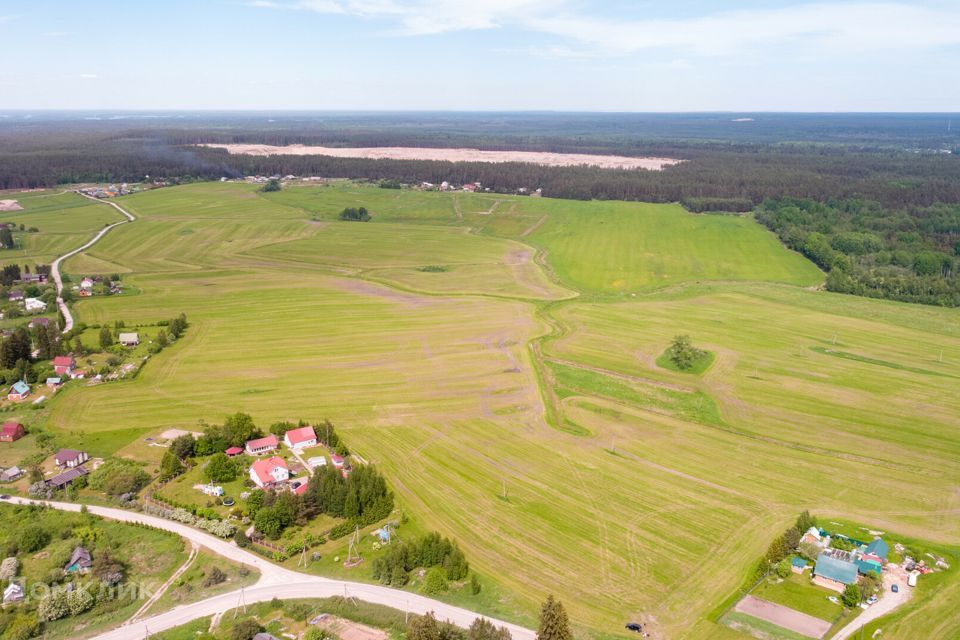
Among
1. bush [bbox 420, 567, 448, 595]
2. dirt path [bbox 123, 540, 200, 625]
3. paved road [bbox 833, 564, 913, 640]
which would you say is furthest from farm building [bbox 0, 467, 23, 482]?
paved road [bbox 833, 564, 913, 640]

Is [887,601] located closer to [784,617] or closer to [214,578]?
[784,617]

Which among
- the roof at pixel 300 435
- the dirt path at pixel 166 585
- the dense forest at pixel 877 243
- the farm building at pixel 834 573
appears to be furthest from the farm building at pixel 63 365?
the dense forest at pixel 877 243

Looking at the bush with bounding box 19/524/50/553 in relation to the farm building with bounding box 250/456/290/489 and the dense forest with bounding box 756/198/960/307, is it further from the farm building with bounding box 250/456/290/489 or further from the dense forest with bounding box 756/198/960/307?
the dense forest with bounding box 756/198/960/307

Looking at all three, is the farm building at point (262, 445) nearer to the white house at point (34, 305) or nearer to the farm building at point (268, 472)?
the farm building at point (268, 472)

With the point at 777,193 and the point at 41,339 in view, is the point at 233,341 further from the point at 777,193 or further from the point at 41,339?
the point at 777,193

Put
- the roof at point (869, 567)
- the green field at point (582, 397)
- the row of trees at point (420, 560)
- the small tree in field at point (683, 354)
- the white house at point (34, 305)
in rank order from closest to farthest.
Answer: the row of trees at point (420, 560) < the roof at point (869, 567) < the green field at point (582, 397) < the small tree in field at point (683, 354) < the white house at point (34, 305)
